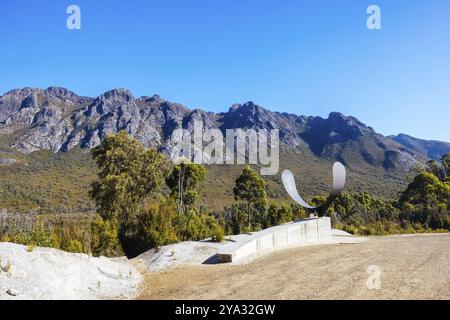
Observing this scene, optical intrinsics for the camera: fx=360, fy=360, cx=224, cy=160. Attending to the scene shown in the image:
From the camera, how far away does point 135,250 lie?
13711 millimetres

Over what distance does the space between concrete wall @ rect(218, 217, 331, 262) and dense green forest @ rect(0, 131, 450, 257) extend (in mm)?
1722

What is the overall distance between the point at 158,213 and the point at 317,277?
7698mm

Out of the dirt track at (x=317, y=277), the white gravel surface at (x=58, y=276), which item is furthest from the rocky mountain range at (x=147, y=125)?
the white gravel surface at (x=58, y=276)

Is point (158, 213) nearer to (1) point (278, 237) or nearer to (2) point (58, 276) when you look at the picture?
(1) point (278, 237)

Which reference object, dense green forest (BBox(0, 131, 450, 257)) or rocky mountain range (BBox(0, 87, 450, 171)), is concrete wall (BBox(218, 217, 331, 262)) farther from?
rocky mountain range (BBox(0, 87, 450, 171))

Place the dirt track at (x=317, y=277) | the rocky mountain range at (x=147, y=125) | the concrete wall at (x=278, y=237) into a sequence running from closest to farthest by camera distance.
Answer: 1. the dirt track at (x=317, y=277)
2. the concrete wall at (x=278, y=237)
3. the rocky mountain range at (x=147, y=125)

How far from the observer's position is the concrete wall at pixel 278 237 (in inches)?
439

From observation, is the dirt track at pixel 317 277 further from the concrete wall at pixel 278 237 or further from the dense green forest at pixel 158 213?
the dense green forest at pixel 158 213

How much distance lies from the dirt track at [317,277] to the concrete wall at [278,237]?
721 millimetres

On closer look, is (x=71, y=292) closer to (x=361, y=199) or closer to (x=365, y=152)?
(x=361, y=199)
